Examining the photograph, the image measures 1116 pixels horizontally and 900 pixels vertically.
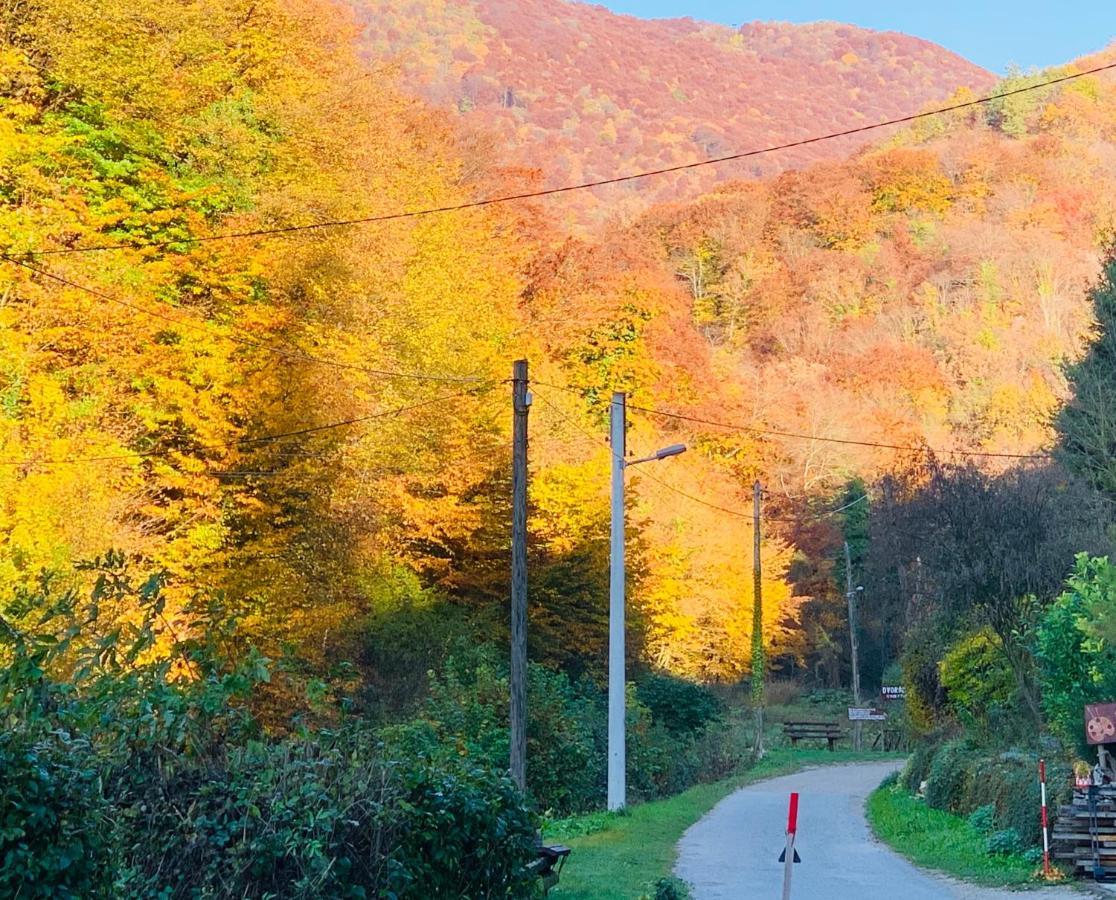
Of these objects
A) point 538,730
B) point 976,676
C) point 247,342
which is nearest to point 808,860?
point 538,730

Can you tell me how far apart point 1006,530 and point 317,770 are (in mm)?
20493

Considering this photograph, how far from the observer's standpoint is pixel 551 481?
4366cm

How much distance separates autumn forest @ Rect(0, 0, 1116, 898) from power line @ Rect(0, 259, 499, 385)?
0.18 metres

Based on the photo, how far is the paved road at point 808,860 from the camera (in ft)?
52.0

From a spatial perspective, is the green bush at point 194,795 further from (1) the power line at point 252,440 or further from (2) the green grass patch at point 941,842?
(1) the power line at point 252,440

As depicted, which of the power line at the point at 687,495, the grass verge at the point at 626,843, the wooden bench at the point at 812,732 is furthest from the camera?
the wooden bench at the point at 812,732

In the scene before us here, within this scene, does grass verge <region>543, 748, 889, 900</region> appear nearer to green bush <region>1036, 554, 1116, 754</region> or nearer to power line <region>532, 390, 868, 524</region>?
green bush <region>1036, 554, 1116, 754</region>

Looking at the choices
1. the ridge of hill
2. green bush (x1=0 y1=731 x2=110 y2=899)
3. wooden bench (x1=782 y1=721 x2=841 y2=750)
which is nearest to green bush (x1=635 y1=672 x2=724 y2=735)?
wooden bench (x1=782 y1=721 x2=841 y2=750)

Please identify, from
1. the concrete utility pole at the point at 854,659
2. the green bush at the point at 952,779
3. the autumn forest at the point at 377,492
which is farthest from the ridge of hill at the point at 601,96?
the green bush at the point at 952,779

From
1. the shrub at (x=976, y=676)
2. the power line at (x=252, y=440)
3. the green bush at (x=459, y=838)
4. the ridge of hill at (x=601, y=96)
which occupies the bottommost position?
the green bush at (x=459, y=838)

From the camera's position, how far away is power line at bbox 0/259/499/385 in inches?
1304

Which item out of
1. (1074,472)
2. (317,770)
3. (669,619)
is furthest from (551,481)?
(317,770)

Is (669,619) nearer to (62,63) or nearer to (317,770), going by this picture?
(62,63)

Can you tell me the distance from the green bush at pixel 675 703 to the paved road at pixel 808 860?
8135 millimetres
